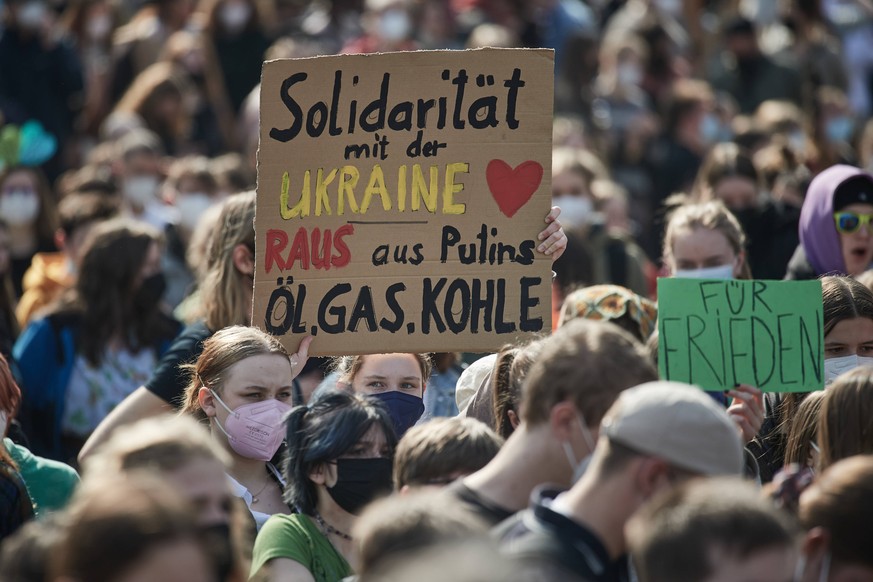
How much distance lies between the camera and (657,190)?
39.2 ft

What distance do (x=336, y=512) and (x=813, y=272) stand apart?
3241 millimetres

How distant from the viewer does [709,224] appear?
6457 mm

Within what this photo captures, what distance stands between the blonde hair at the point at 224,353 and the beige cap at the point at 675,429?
1.96m

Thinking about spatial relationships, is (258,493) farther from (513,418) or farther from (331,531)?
(513,418)

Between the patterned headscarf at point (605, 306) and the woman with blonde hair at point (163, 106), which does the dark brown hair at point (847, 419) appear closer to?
the patterned headscarf at point (605, 306)

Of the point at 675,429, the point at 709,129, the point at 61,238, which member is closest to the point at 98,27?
the point at 61,238

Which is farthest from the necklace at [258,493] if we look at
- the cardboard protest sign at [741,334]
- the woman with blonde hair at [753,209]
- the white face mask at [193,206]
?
the white face mask at [193,206]

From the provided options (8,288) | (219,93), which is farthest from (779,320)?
(219,93)

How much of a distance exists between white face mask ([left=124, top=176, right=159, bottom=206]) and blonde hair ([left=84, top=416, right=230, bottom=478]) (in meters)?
6.33

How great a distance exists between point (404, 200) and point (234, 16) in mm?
7914

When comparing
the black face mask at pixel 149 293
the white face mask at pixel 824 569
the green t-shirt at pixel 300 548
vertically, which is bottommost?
the green t-shirt at pixel 300 548

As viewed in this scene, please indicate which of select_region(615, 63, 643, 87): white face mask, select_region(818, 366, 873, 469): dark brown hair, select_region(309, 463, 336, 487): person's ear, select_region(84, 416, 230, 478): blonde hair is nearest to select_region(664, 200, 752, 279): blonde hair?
select_region(818, 366, 873, 469): dark brown hair

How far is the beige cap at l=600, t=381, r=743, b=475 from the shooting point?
3396mm

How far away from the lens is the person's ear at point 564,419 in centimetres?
366
